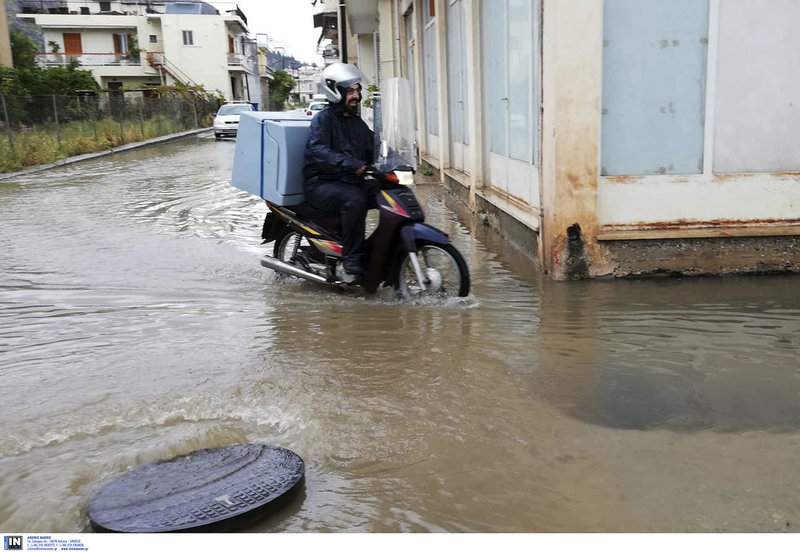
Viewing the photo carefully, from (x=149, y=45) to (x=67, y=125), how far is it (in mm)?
46053

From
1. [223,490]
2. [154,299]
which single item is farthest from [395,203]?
[223,490]

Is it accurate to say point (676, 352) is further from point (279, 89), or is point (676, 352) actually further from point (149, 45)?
point (279, 89)

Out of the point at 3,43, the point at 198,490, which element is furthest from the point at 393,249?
the point at 3,43

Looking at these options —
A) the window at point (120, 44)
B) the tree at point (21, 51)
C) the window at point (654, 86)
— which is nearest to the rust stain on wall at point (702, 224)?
the window at point (654, 86)

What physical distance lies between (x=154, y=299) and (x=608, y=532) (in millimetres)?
4630

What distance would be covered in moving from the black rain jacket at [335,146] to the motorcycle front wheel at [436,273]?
805 mm

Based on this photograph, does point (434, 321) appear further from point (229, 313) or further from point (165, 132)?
point (165, 132)

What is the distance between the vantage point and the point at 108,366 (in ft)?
15.6

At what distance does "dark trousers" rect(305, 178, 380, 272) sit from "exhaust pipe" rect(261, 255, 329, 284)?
46cm

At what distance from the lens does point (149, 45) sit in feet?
218

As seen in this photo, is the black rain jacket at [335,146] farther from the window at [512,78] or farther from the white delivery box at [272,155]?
the window at [512,78]

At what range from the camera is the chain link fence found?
20.3m

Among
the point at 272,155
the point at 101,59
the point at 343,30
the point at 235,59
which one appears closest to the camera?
the point at 272,155

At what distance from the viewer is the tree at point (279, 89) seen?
285ft
